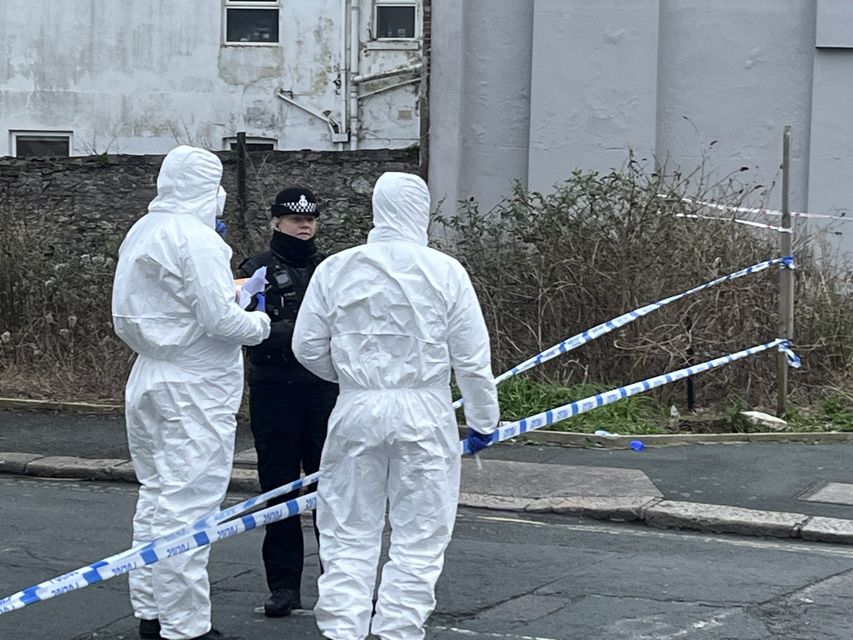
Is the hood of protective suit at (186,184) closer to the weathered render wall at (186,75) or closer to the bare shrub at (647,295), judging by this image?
the bare shrub at (647,295)

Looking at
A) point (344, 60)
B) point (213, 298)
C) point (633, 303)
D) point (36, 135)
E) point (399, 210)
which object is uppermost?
point (344, 60)

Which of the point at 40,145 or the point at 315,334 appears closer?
the point at 315,334

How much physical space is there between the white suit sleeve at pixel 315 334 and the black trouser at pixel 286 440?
0.71 metres

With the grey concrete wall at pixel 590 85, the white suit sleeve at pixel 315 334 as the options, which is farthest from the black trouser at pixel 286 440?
the grey concrete wall at pixel 590 85

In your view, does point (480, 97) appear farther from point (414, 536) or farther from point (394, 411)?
point (414, 536)

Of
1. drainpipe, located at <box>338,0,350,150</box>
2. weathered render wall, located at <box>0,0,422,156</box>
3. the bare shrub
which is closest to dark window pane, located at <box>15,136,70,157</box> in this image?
weathered render wall, located at <box>0,0,422,156</box>

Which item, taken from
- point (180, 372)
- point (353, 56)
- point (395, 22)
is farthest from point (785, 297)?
point (395, 22)

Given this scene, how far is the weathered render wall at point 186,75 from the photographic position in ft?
71.2

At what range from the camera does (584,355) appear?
12648 millimetres

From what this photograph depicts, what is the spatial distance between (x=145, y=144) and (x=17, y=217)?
6625mm

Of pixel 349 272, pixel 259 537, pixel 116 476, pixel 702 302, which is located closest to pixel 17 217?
pixel 116 476

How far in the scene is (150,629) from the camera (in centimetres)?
594

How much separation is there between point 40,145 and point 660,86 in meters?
10.8

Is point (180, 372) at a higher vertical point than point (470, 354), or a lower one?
lower
